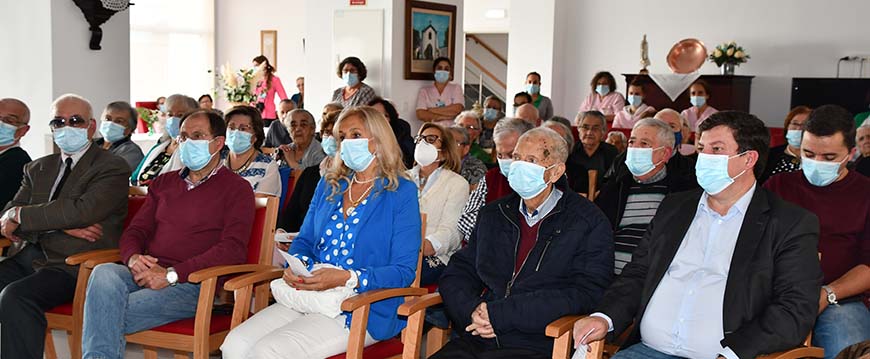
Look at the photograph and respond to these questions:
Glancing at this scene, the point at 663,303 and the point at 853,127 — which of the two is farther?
the point at 853,127

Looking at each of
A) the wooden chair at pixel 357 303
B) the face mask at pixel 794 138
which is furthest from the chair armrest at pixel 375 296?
the face mask at pixel 794 138

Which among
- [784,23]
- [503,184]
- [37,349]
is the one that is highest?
[784,23]

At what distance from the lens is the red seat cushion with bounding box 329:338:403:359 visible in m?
3.11

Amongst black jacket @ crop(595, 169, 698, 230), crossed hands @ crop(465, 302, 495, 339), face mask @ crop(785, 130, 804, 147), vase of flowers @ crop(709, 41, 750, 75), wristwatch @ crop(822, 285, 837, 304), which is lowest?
crossed hands @ crop(465, 302, 495, 339)

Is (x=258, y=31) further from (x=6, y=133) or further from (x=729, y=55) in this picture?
(x=6, y=133)

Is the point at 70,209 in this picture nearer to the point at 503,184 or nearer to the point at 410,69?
the point at 503,184

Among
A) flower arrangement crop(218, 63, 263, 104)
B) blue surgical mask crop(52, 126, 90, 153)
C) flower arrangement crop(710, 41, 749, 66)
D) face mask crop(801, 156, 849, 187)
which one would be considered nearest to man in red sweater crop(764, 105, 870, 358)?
face mask crop(801, 156, 849, 187)

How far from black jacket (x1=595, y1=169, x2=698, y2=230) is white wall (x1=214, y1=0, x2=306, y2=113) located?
10.9m

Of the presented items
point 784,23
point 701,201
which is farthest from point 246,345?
point 784,23

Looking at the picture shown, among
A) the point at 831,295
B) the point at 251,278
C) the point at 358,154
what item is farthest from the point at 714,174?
the point at 251,278

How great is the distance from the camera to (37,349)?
11.6 feet

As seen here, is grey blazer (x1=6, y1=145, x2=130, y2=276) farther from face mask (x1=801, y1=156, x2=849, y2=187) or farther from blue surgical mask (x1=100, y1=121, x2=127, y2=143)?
face mask (x1=801, y1=156, x2=849, y2=187)

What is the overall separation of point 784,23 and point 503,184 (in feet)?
27.0

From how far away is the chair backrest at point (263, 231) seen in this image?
3.63m
